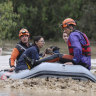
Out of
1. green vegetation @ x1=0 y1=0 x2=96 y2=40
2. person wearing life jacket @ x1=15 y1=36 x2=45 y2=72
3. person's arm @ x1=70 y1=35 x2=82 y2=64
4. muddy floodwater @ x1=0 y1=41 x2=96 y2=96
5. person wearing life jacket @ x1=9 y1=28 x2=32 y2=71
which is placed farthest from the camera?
green vegetation @ x1=0 y1=0 x2=96 y2=40

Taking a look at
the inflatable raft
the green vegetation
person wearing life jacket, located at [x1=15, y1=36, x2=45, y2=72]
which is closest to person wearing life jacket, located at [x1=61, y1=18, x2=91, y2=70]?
the inflatable raft

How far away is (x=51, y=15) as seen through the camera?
38531 millimetres

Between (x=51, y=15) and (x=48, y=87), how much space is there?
31.3 metres

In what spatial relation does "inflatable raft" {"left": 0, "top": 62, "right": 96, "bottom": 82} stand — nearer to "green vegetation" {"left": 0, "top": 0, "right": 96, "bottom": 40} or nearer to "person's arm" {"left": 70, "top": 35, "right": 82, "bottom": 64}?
"person's arm" {"left": 70, "top": 35, "right": 82, "bottom": 64}

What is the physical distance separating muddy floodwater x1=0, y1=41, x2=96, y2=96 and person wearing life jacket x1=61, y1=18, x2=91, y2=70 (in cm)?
49

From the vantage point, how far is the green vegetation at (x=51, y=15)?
35625 millimetres

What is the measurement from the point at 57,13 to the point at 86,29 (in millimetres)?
4144

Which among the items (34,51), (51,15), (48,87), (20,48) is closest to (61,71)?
(48,87)

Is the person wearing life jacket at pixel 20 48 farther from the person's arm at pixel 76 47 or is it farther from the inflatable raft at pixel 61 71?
the person's arm at pixel 76 47

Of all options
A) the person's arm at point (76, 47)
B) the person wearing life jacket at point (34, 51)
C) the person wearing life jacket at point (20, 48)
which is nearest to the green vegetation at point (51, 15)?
the person wearing life jacket at point (20, 48)

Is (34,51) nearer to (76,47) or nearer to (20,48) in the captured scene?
(20,48)

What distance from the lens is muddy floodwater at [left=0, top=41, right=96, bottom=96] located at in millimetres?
7121

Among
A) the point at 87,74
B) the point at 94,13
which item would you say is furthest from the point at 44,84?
the point at 94,13

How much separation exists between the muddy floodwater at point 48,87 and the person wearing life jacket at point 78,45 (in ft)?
1.61
